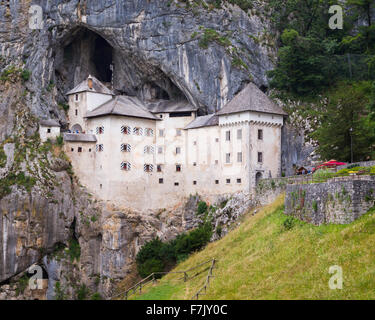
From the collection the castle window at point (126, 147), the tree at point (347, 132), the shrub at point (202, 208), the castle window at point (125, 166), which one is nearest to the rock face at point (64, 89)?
the shrub at point (202, 208)

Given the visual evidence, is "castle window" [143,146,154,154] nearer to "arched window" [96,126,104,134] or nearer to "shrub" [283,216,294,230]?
"arched window" [96,126,104,134]

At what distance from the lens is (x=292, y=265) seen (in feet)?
119

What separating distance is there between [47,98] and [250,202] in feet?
97.8

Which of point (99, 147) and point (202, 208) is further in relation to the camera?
point (99, 147)

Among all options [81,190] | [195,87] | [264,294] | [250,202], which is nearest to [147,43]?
[195,87]

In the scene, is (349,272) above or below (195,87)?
below

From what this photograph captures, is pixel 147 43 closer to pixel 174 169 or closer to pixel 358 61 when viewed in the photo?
pixel 174 169

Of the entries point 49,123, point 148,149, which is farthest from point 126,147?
point 49,123

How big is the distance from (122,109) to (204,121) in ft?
33.7

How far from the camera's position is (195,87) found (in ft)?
239

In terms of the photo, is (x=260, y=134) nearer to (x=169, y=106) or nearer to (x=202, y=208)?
(x=202, y=208)

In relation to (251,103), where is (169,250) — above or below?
below

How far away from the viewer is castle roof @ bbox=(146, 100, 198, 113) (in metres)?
74.0

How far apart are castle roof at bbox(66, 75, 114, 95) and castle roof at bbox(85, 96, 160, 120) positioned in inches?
79.8
